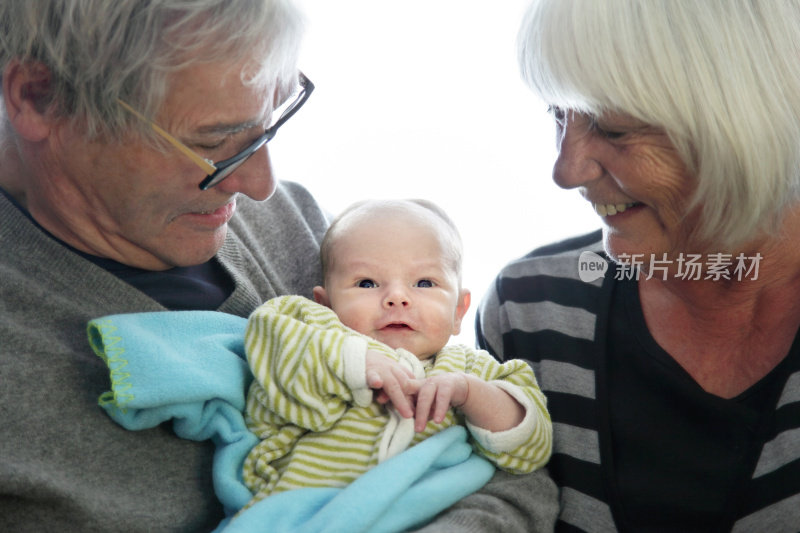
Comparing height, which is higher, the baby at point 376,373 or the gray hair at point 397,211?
the gray hair at point 397,211

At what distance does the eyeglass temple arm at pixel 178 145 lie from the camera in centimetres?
137

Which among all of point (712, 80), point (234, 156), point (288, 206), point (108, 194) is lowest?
point (288, 206)

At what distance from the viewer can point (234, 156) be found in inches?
57.6

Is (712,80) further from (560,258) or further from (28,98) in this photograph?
(28,98)

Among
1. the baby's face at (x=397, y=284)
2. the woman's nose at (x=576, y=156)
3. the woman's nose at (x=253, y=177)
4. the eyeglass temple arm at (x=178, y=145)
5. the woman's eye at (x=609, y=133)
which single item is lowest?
the baby's face at (x=397, y=284)

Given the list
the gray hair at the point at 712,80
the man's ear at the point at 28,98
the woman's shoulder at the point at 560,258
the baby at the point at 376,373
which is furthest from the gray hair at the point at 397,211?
the man's ear at the point at 28,98

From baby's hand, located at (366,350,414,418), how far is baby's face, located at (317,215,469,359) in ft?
0.50

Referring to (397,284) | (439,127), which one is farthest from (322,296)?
(439,127)

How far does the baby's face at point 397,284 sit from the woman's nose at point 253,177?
0.64 feet

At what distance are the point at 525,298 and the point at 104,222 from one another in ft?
2.82

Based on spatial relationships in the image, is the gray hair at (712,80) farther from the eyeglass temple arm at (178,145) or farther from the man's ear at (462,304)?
the eyeglass temple arm at (178,145)

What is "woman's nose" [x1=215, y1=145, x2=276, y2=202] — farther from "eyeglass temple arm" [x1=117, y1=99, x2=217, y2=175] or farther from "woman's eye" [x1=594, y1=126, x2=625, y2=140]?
"woman's eye" [x1=594, y1=126, x2=625, y2=140]

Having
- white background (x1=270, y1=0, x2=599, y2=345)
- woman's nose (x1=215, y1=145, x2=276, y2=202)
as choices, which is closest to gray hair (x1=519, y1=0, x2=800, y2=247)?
woman's nose (x1=215, y1=145, x2=276, y2=202)

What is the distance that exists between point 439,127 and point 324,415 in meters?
1.34
